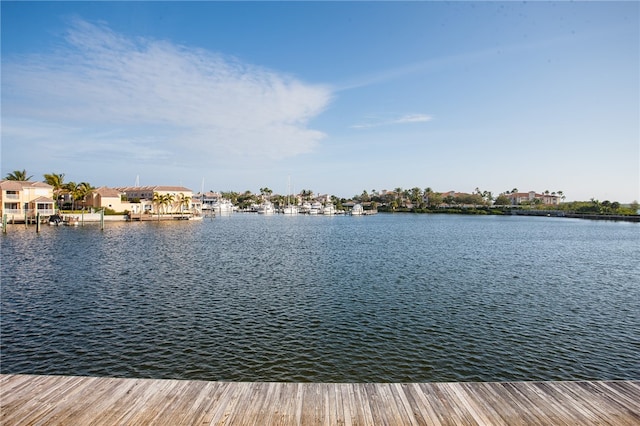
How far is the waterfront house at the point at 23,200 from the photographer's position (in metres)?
64.1

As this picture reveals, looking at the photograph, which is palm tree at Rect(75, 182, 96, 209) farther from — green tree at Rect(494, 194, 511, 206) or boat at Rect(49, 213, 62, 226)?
green tree at Rect(494, 194, 511, 206)

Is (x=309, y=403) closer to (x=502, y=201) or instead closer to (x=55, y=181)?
(x=55, y=181)

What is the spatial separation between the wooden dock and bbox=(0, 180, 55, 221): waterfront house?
7127cm

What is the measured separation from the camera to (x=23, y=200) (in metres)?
66.6

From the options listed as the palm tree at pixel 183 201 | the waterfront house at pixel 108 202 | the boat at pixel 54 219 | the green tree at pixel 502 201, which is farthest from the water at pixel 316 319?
the green tree at pixel 502 201

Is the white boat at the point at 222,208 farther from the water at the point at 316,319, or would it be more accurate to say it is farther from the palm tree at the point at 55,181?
the water at the point at 316,319

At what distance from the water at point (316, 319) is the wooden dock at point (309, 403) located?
330 centimetres

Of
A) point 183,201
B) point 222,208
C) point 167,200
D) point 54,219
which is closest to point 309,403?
point 54,219

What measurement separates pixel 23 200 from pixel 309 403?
8126cm

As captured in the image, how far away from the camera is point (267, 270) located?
2833cm

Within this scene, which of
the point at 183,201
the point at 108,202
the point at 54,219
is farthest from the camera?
the point at 183,201

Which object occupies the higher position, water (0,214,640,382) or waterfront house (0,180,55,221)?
waterfront house (0,180,55,221)

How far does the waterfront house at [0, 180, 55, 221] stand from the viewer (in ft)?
210

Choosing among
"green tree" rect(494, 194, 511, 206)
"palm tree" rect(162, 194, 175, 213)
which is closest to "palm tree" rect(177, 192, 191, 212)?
"palm tree" rect(162, 194, 175, 213)
